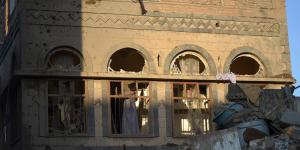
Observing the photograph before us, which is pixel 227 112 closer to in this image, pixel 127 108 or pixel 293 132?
pixel 293 132

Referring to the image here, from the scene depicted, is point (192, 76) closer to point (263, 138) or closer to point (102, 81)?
point (102, 81)

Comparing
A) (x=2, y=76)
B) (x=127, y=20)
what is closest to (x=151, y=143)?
(x=127, y=20)

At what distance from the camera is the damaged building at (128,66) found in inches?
912

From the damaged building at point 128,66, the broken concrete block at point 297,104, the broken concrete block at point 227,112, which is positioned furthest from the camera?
the damaged building at point 128,66

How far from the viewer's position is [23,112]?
894 inches

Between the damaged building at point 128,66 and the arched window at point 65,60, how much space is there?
1.4 inches

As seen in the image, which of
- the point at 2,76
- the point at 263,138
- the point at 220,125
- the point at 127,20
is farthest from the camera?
the point at 2,76

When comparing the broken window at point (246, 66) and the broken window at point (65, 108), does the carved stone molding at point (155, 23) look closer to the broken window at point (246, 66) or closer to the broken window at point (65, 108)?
the broken window at point (246, 66)

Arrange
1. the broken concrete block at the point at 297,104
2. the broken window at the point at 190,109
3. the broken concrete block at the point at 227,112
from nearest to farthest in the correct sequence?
the broken concrete block at the point at 227,112
the broken concrete block at the point at 297,104
the broken window at the point at 190,109

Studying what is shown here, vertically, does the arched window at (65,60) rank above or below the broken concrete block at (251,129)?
above

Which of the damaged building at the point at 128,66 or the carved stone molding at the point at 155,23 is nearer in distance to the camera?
the damaged building at the point at 128,66

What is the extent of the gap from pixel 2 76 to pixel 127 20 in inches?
253

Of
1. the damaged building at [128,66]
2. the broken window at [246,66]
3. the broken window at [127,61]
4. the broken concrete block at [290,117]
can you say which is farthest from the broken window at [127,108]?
the broken concrete block at [290,117]

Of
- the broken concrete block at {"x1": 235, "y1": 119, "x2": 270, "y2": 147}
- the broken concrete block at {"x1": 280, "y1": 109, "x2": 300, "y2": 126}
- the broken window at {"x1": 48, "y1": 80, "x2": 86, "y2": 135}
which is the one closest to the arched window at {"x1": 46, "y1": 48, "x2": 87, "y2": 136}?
the broken window at {"x1": 48, "y1": 80, "x2": 86, "y2": 135}
